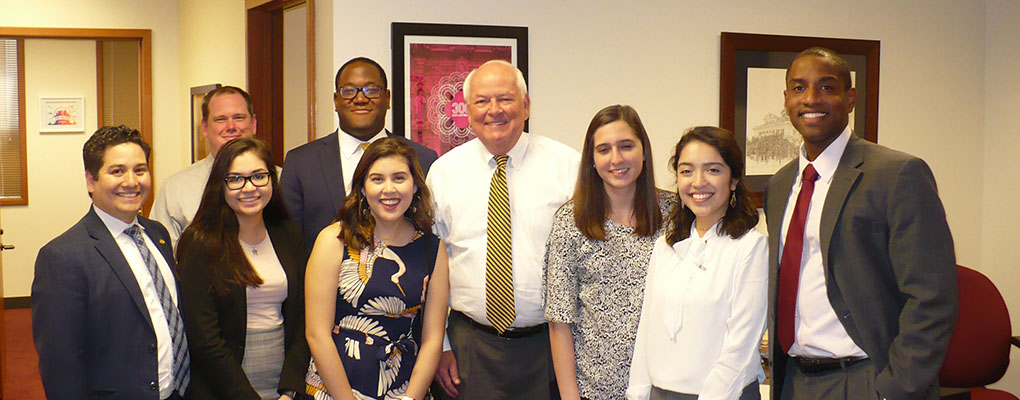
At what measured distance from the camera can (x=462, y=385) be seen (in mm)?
2789

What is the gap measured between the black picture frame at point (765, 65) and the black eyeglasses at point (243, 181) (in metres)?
2.77

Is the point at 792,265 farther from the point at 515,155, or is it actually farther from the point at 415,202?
the point at 415,202

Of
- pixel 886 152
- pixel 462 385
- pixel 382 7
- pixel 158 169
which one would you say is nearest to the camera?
pixel 886 152

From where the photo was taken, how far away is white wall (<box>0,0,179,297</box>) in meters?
7.36

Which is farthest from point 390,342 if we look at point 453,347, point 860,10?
point 860,10

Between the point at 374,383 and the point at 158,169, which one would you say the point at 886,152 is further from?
the point at 158,169

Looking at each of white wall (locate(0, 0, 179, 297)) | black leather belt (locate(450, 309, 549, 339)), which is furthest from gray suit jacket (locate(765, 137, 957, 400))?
white wall (locate(0, 0, 179, 297))

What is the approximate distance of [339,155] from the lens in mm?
3105

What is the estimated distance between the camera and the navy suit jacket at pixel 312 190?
2.99 meters

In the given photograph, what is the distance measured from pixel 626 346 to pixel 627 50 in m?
2.29

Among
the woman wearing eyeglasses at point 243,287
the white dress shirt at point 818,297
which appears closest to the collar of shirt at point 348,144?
the woman wearing eyeglasses at point 243,287

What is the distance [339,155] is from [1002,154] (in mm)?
4101

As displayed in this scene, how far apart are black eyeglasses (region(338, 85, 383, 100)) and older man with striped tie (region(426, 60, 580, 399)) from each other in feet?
1.30

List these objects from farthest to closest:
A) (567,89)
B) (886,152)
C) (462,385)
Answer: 1. (567,89)
2. (462,385)
3. (886,152)
